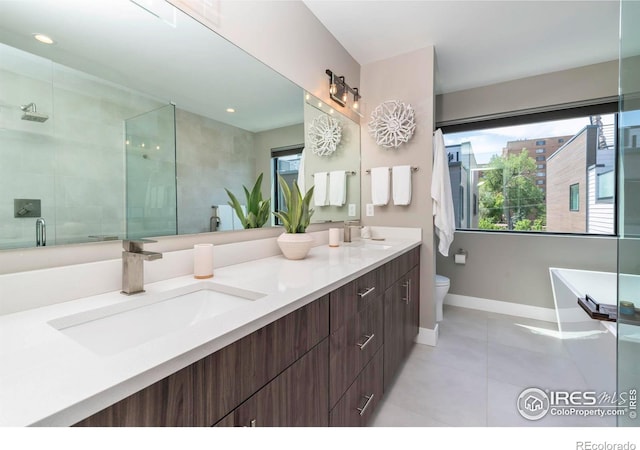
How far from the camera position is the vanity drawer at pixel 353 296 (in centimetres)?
102

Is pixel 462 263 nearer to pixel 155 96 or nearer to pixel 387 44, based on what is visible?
pixel 387 44

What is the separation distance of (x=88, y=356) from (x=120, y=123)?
0.76 meters

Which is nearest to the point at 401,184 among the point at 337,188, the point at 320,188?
the point at 337,188

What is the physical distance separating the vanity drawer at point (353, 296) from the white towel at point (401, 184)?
1029 millimetres

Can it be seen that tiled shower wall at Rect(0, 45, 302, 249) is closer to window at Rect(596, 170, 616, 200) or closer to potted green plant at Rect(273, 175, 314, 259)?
potted green plant at Rect(273, 175, 314, 259)

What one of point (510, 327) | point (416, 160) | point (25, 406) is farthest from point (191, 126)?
point (510, 327)

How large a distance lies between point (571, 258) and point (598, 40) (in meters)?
1.85

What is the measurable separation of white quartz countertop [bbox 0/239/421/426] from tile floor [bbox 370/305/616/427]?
111 cm

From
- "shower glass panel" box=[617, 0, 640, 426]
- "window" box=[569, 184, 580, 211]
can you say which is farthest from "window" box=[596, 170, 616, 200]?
"shower glass panel" box=[617, 0, 640, 426]

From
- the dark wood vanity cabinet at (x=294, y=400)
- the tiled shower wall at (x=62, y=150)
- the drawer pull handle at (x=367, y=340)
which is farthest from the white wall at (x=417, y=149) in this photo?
the tiled shower wall at (x=62, y=150)

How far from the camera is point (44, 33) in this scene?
78 centimetres

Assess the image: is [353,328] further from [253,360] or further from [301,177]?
[301,177]

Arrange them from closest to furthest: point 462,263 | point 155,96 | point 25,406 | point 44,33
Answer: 1. point 25,406
2. point 44,33
3. point 155,96
4. point 462,263

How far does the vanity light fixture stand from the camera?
6.72ft
